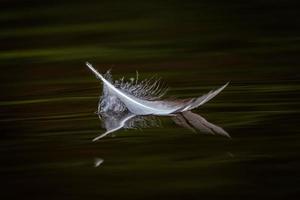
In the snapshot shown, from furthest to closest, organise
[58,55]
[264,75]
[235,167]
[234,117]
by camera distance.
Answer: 1. [58,55]
2. [264,75]
3. [234,117]
4. [235,167]

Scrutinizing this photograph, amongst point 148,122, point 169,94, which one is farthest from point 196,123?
point 169,94

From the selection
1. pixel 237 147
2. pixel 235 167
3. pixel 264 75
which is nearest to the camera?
pixel 235 167

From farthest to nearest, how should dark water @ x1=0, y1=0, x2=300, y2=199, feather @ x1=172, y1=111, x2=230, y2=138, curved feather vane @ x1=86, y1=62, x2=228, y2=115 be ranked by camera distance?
curved feather vane @ x1=86, y1=62, x2=228, y2=115 → feather @ x1=172, y1=111, x2=230, y2=138 → dark water @ x1=0, y1=0, x2=300, y2=199

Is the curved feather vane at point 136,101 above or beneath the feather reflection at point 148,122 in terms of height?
above

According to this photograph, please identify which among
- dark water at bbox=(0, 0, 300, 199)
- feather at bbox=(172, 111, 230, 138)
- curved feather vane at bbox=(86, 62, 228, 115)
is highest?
curved feather vane at bbox=(86, 62, 228, 115)

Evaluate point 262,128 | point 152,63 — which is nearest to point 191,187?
point 262,128

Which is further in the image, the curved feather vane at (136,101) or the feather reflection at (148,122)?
the curved feather vane at (136,101)

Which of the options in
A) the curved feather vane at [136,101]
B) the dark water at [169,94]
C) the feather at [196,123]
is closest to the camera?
the dark water at [169,94]

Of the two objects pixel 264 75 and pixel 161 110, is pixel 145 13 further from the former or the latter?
pixel 161 110
